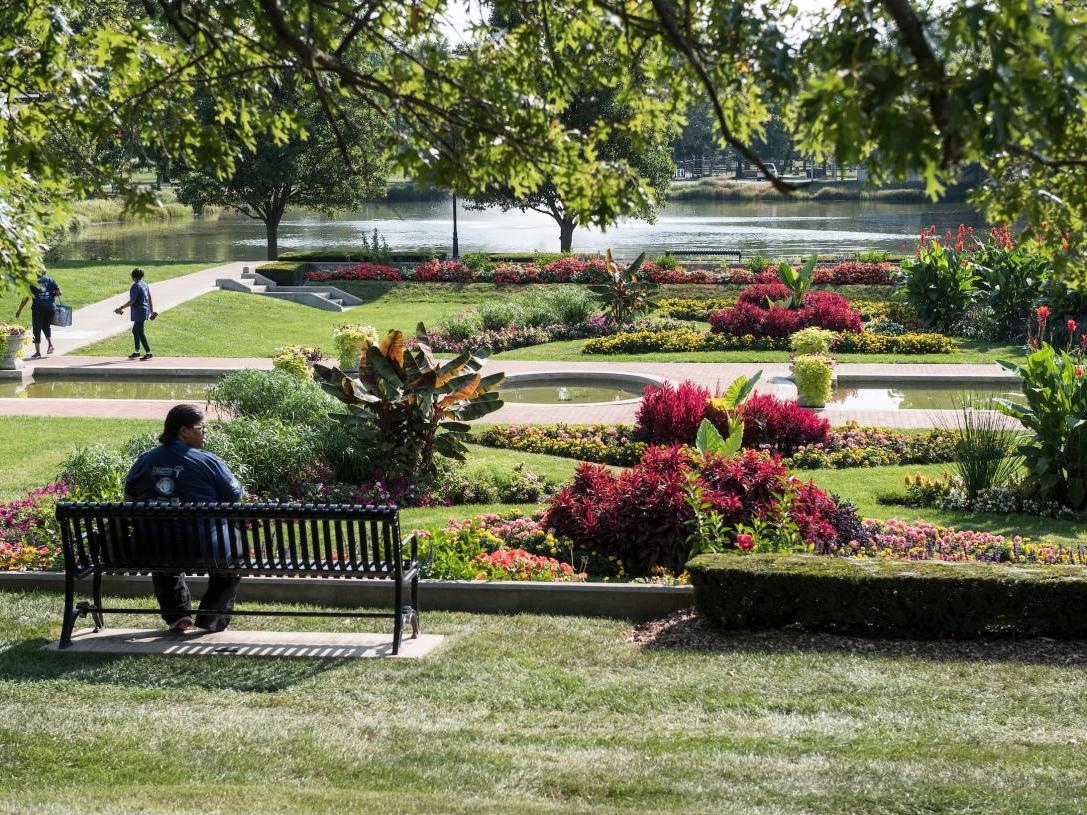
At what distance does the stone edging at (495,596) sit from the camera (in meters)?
7.41

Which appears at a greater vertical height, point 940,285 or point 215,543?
point 940,285

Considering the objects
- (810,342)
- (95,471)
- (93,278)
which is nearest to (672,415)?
(95,471)

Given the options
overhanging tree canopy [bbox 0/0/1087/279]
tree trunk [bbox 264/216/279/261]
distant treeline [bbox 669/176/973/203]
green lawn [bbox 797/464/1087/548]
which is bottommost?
green lawn [bbox 797/464/1087/548]

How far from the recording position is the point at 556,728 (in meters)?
5.37

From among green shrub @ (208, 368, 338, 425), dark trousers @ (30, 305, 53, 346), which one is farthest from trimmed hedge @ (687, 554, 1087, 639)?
dark trousers @ (30, 305, 53, 346)

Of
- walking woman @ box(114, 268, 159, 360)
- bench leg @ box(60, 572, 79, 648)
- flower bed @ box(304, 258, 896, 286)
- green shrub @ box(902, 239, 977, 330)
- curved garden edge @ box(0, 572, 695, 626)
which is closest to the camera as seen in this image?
bench leg @ box(60, 572, 79, 648)

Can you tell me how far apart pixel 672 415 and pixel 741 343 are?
9696mm

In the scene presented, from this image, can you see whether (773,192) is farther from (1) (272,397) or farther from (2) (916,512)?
(2) (916,512)

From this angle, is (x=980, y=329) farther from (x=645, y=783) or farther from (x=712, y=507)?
(x=645, y=783)

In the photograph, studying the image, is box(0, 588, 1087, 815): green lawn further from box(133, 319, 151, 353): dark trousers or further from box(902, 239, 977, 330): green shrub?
box(902, 239, 977, 330): green shrub

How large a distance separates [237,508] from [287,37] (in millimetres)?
2681

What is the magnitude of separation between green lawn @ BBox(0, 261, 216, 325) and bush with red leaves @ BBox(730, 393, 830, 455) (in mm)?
15790

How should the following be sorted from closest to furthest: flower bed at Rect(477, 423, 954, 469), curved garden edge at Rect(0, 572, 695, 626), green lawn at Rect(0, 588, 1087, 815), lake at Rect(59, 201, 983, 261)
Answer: green lawn at Rect(0, 588, 1087, 815) → curved garden edge at Rect(0, 572, 695, 626) → flower bed at Rect(477, 423, 954, 469) → lake at Rect(59, 201, 983, 261)

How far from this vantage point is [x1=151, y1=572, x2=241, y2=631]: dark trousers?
6.89 meters
